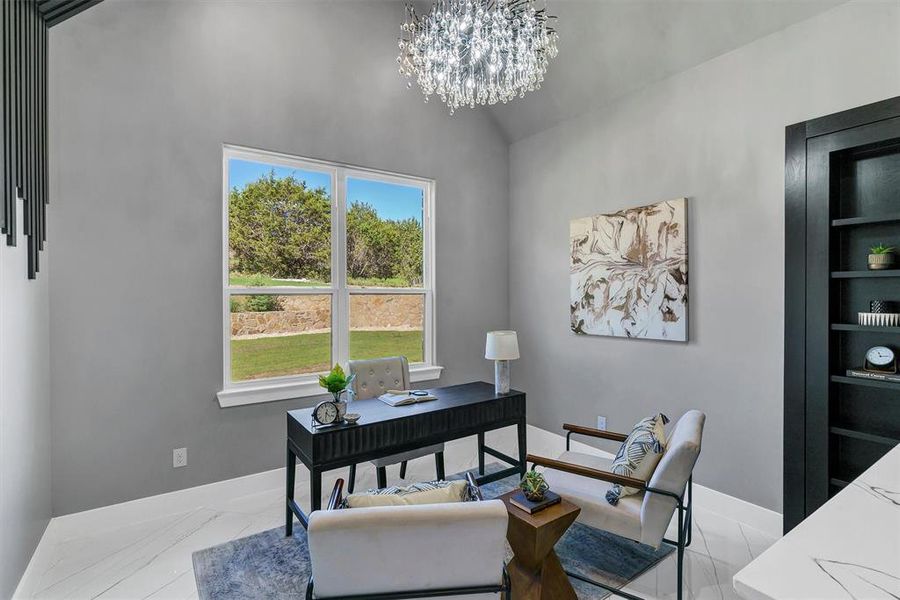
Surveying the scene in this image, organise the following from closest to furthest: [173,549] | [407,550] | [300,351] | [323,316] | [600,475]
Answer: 1. [407,550]
2. [600,475]
3. [173,549]
4. [300,351]
5. [323,316]

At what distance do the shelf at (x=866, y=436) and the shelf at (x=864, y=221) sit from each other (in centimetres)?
110

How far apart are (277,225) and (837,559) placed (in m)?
3.45

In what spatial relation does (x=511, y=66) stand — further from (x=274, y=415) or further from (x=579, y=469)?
(x=274, y=415)

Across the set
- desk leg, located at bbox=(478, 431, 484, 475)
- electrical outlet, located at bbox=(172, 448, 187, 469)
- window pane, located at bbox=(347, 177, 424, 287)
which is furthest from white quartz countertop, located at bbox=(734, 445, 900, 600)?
window pane, located at bbox=(347, 177, 424, 287)

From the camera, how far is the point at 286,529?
2699mm

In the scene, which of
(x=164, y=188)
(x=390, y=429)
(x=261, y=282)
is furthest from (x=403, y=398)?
(x=164, y=188)

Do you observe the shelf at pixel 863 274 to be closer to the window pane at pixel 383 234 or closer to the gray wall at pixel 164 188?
the window pane at pixel 383 234

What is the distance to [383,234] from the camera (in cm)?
396

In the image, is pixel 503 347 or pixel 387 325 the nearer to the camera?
pixel 503 347

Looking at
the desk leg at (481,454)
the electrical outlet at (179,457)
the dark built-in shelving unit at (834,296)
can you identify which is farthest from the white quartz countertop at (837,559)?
the electrical outlet at (179,457)

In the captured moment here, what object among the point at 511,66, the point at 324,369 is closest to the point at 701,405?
the point at 511,66

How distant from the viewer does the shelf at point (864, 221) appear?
2.24 meters

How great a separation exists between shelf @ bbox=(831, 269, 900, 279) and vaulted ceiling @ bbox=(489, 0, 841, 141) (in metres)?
1.45

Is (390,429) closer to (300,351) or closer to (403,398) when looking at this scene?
(403,398)
